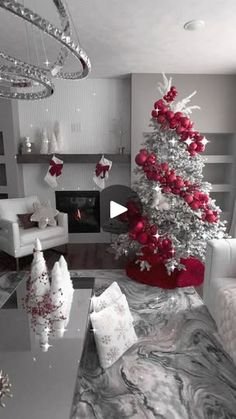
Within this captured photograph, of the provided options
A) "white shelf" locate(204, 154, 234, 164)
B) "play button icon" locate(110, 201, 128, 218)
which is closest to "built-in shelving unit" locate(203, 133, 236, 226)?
"white shelf" locate(204, 154, 234, 164)

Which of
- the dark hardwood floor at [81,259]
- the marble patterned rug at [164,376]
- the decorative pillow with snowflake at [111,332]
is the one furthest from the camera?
the dark hardwood floor at [81,259]

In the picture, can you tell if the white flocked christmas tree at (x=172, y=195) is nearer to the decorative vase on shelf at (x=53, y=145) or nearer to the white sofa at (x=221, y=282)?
the white sofa at (x=221, y=282)

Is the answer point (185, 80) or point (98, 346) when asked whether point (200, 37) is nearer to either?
point (185, 80)

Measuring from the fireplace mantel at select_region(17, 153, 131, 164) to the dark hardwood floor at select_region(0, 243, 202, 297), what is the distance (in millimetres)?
1242

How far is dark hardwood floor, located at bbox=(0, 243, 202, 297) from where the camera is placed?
3303mm

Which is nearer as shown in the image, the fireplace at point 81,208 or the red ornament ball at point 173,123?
the red ornament ball at point 173,123

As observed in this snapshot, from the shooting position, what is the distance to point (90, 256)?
362 centimetres

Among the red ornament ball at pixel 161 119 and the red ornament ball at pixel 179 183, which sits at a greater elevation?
the red ornament ball at pixel 161 119

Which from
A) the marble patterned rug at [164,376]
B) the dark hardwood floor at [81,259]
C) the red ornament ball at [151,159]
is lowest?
the dark hardwood floor at [81,259]

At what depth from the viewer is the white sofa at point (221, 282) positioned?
187cm

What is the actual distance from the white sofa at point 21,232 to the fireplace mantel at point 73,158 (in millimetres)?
518

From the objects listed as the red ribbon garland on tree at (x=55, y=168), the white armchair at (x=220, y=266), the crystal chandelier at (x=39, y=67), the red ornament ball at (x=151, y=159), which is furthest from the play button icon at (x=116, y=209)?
the crystal chandelier at (x=39, y=67)

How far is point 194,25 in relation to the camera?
211 centimetres

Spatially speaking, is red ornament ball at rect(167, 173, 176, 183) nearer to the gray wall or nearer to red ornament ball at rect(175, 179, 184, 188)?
red ornament ball at rect(175, 179, 184, 188)
